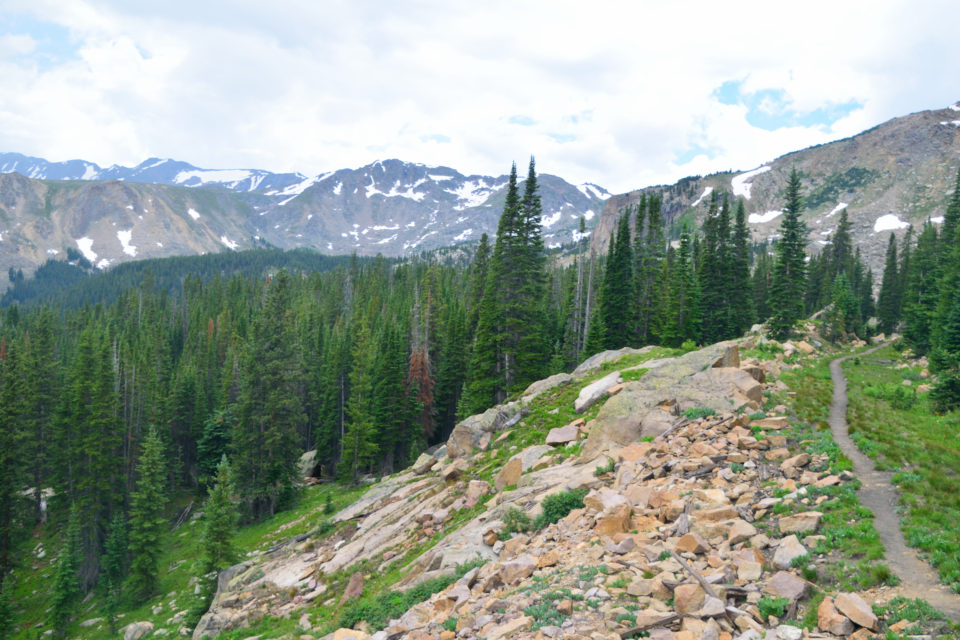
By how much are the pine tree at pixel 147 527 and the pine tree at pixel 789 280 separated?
55.2 metres

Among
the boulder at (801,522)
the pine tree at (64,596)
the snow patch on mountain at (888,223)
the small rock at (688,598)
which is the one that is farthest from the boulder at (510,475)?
the snow patch on mountain at (888,223)

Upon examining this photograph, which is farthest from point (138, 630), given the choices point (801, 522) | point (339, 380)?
point (801, 522)

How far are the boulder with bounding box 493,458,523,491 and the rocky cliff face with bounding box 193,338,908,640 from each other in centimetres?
5

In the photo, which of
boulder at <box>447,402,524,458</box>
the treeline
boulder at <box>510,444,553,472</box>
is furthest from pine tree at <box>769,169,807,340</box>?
boulder at <box>510,444,553,472</box>

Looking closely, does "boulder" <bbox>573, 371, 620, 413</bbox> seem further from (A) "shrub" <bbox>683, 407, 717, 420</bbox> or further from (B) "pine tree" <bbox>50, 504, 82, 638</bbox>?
(B) "pine tree" <bbox>50, 504, 82, 638</bbox>

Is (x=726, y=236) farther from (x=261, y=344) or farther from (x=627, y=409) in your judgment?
(x=261, y=344)

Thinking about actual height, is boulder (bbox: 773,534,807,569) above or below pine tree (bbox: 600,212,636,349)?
below

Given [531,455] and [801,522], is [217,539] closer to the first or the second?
→ [531,455]

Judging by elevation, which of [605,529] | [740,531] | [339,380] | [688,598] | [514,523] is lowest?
[339,380]

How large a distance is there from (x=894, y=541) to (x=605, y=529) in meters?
5.33

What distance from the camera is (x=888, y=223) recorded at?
616 ft

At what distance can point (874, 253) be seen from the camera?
172 m

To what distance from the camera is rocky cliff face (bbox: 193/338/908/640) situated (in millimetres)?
8203

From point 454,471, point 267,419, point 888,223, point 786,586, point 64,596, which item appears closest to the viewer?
point 786,586
